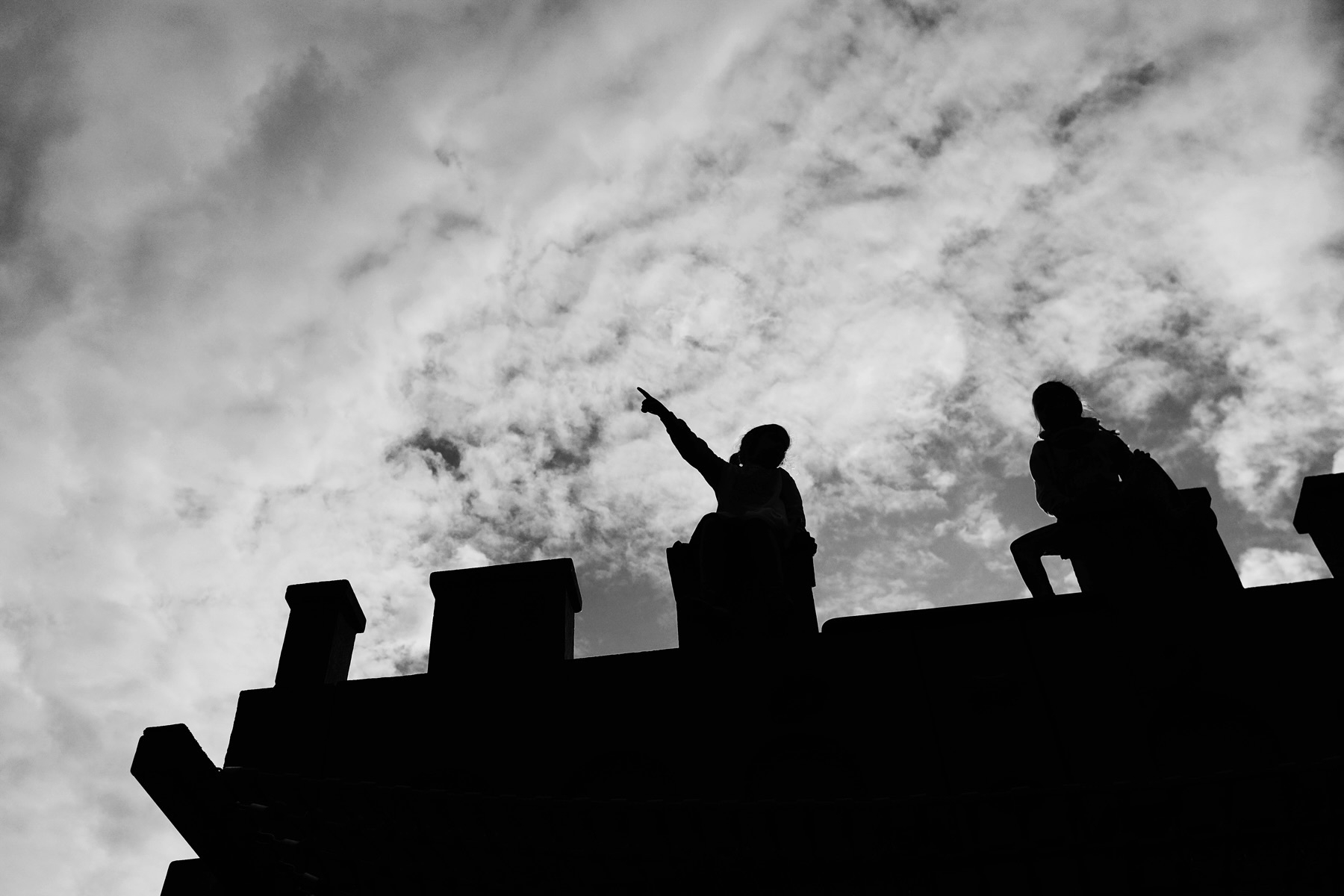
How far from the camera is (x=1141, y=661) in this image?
7305 millimetres

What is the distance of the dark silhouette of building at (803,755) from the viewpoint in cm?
533

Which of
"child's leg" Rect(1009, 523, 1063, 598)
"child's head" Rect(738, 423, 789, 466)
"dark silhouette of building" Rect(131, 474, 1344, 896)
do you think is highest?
"child's head" Rect(738, 423, 789, 466)

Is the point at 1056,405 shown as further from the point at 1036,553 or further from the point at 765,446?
the point at 765,446

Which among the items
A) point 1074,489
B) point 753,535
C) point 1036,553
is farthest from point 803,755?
point 1074,489

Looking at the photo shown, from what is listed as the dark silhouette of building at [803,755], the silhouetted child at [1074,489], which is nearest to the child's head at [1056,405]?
the silhouetted child at [1074,489]

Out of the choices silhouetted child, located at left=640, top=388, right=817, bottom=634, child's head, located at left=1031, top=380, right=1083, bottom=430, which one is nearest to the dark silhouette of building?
silhouetted child, located at left=640, top=388, right=817, bottom=634

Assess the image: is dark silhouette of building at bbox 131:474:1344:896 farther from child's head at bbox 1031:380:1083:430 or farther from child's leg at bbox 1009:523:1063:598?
child's head at bbox 1031:380:1083:430

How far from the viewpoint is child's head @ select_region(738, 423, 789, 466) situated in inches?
380

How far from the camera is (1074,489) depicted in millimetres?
8820

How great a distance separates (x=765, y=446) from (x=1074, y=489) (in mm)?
2758

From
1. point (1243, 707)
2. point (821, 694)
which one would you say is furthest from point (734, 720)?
point (1243, 707)

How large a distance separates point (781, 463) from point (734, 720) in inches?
120

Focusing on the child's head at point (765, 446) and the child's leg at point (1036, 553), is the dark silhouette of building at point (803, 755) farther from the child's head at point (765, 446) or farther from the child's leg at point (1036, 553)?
the child's head at point (765, 446)

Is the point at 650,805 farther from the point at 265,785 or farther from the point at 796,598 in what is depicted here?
the point at 796,598
